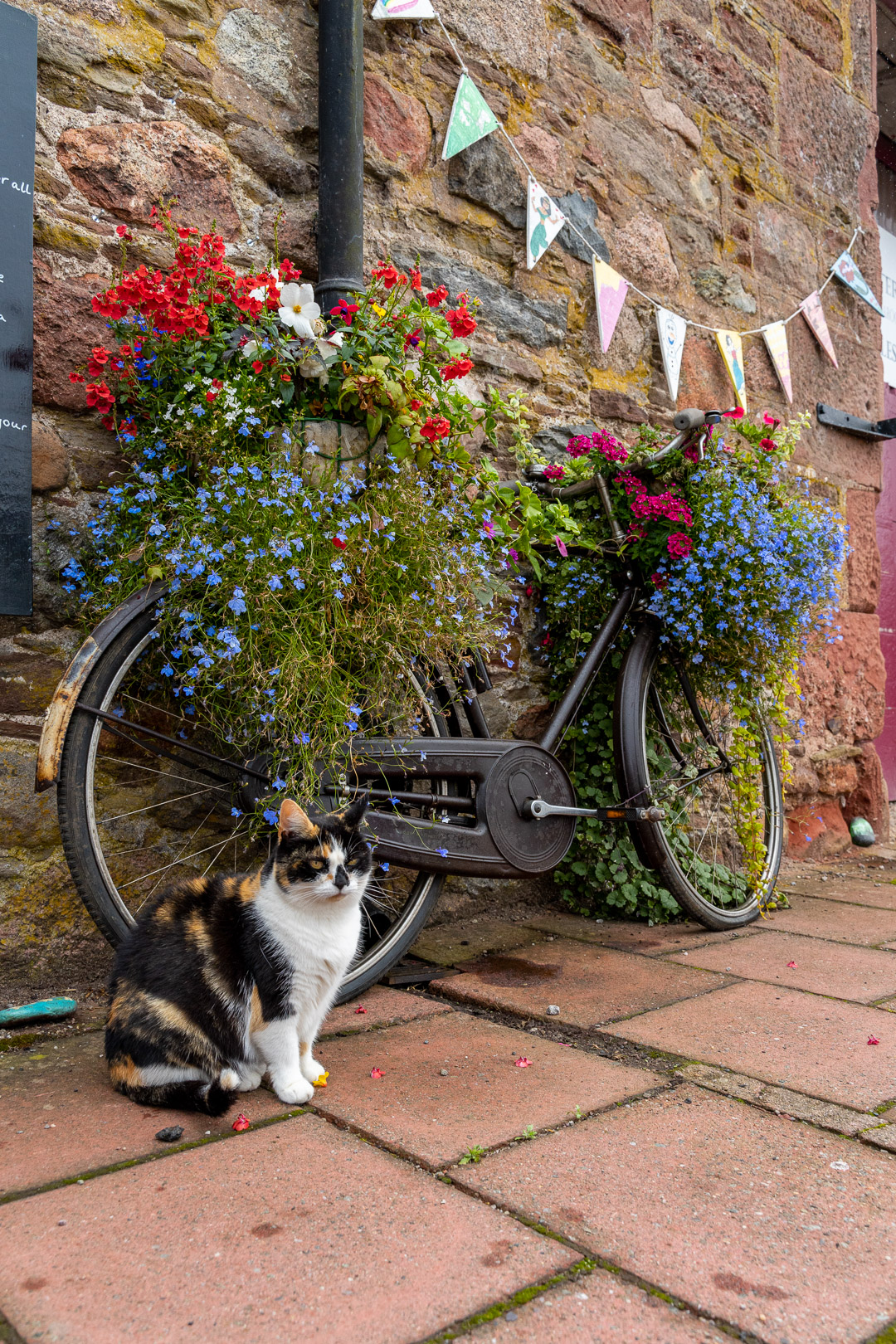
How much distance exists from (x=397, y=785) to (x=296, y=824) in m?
0.67

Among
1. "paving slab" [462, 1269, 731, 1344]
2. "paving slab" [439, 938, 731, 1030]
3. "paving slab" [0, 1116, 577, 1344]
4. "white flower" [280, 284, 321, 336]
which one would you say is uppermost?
"white flower" [280, 284, 321, 336]

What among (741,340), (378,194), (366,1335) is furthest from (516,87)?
(366,1335)

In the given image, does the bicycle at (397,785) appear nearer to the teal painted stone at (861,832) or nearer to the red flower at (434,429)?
the red flower at (434,429)

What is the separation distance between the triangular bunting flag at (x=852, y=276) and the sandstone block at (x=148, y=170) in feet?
11.1

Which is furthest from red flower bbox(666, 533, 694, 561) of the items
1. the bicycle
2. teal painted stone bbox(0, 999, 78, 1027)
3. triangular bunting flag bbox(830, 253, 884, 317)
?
triangular bunting flag bbox(830, 253, 884, 317)

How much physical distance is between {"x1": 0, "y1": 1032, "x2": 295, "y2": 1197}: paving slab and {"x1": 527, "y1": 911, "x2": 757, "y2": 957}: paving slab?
131cm

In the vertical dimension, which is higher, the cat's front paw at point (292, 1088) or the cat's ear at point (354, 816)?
the cat's ear at point (354, 816)

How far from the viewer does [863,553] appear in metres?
4.61

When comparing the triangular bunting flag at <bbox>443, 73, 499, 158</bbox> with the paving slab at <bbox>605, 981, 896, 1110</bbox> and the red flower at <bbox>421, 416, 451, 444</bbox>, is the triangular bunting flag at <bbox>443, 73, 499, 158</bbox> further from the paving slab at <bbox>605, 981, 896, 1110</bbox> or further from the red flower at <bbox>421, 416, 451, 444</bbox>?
the paving slab at <bbox>605, 981, 896, 1110</bbox>

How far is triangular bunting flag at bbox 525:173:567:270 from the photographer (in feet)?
10.5

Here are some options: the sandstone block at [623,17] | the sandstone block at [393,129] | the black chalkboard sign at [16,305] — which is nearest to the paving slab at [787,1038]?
the black chalkboard sign at [16,305]

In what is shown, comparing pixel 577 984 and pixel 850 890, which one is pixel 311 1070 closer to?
pixel 577 984

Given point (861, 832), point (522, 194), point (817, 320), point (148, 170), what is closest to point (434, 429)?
point (148, 170)

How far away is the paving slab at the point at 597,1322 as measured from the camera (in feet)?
3.28
